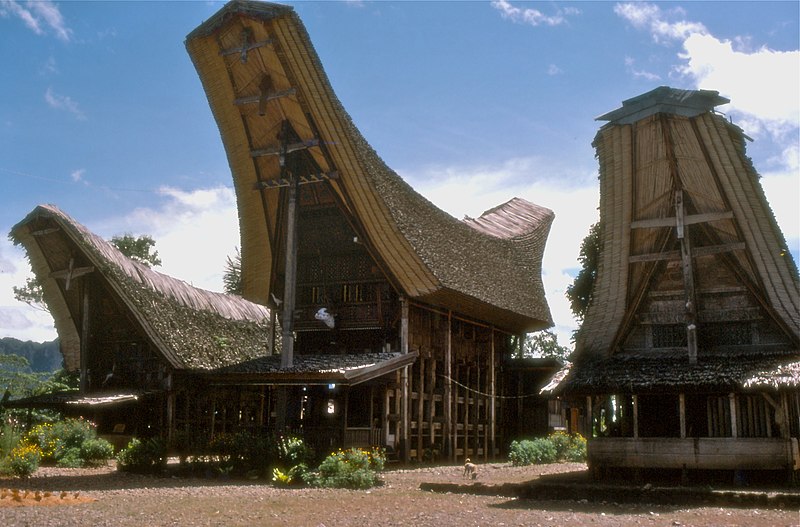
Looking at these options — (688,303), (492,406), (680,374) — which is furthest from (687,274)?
(492,406)

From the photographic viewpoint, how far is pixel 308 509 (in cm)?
1067

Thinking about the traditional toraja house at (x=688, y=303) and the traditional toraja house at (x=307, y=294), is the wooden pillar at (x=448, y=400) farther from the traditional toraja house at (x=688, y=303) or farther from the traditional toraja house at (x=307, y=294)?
the traditional toraja house at (x=688, y=303)

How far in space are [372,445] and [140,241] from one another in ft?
80.8

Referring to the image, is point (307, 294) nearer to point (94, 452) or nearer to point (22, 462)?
point (94, 452)

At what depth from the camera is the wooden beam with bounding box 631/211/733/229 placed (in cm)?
1499

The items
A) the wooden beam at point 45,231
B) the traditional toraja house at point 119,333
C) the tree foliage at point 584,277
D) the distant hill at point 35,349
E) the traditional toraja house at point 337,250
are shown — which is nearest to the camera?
the traditional toraja house at point 337,250

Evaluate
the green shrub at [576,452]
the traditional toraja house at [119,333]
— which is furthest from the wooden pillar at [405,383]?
the traditional toraja house at [119,333]

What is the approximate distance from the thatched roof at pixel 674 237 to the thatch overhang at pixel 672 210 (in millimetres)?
20

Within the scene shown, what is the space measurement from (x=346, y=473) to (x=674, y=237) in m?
8.22

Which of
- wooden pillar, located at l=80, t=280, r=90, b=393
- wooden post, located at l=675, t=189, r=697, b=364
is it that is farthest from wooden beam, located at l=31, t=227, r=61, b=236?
wooden post, located at l=675, t=189, r=697, b=364

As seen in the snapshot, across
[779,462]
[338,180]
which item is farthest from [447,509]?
[338,180]

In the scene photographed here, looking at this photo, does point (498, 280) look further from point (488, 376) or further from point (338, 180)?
point (338, 180)

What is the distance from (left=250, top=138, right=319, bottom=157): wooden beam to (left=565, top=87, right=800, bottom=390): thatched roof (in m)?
6.81

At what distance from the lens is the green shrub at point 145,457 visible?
16.4m
